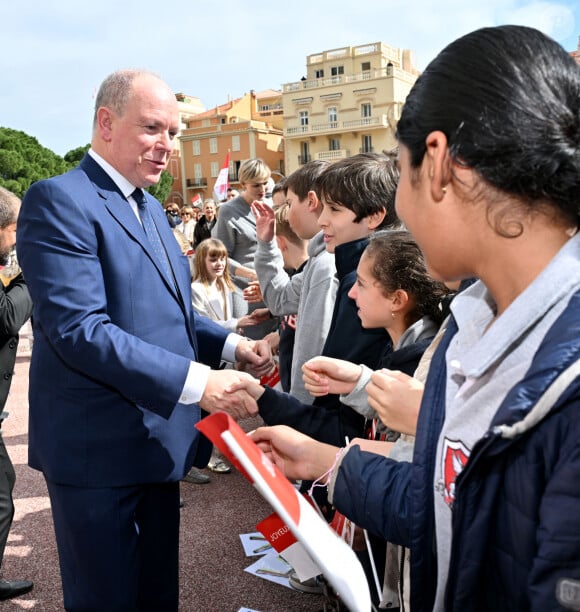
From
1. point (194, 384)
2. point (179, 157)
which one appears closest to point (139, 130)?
point (194, 384)

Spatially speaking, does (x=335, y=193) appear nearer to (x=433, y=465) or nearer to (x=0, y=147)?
(x=433, y=465)

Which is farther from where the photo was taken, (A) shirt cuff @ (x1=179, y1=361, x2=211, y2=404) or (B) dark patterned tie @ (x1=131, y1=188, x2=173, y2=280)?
(B) dark patterned tie @ (x1=131, y1=188, x2=173, y2=280)

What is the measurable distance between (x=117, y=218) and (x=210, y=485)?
3054mm

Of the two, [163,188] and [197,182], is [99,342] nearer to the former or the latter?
[163,188]

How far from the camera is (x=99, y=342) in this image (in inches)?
76.6

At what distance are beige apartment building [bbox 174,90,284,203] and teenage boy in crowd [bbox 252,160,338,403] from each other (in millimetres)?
50604


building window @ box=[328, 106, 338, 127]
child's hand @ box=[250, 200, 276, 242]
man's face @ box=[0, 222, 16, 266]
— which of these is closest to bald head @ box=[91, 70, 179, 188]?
man's face @ box=[0, 222, 16, 266]

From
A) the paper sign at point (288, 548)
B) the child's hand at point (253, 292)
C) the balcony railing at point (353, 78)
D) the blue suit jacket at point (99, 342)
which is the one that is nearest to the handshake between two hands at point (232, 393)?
the blue suit jacket at point (99, 342)

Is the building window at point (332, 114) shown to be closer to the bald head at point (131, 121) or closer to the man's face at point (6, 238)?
the man's face at point (6, 238)

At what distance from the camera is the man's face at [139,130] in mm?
2240

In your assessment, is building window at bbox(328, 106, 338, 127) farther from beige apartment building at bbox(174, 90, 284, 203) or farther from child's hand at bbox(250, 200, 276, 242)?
child's hand at bbox(250, 200, 276, 242)

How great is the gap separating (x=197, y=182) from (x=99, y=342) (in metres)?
60.0

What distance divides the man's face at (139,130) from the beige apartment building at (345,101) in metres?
46.0

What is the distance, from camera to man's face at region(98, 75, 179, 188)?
2.24 meters
